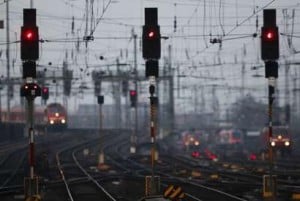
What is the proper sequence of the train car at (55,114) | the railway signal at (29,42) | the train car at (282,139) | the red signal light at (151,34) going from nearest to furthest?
the railway signal at (29,42) < the red signal light at (151,34) < the train car at (282,139) < the train car at (55,114)

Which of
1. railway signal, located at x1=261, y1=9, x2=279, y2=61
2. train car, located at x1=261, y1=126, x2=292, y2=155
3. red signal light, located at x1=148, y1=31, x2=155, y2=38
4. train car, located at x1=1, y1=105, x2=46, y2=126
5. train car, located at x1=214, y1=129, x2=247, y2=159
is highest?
red signal light, located at x1=148, y1=31, x2=155, y2=38

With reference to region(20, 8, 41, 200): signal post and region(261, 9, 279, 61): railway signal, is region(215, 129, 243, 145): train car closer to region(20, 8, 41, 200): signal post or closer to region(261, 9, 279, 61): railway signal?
region(261, 9, 279, 61): railway signal

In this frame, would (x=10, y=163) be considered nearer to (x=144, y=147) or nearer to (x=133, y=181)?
(x=133, y=181)

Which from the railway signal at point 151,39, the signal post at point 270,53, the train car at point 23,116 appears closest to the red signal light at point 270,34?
the signal post at point 270,53

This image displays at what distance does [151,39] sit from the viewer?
2478 cm

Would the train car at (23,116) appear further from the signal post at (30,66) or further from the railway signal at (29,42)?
the railway signal at (29,42)

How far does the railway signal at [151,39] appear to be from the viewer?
24.7m

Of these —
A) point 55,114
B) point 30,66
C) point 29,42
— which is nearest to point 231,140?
point 55,114

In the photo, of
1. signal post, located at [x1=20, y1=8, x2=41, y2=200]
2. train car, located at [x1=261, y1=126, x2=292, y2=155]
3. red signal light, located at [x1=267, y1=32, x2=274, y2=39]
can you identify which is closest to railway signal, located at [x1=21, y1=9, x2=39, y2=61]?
signal post, located at [x1=20, y1=8, x2=41, y2=200]

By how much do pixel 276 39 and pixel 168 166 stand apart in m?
25.8

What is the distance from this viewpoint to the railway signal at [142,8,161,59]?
81.1 feet

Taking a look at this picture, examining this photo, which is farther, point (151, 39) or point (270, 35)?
point (151, 39)

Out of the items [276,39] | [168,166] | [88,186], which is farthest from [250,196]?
[168,166]

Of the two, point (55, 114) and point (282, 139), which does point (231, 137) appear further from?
point (55, 114)
